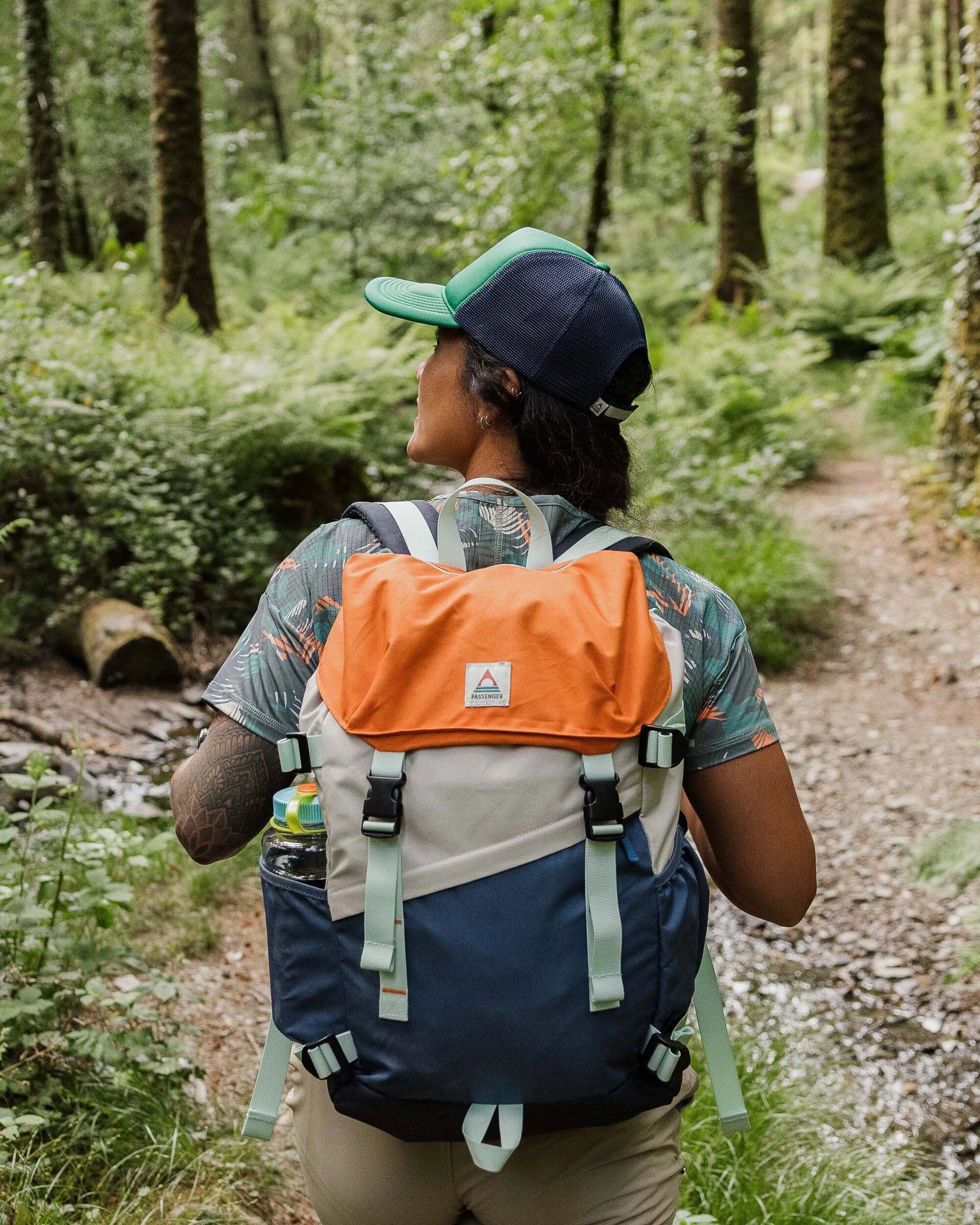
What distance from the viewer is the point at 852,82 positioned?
12.0 meters

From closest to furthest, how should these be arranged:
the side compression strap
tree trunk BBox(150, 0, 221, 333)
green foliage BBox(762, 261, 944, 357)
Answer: the side compression strap
tree trunk BBox(150, 0, 221, 333)
green foliage BBox(762, 261, 944, 357)

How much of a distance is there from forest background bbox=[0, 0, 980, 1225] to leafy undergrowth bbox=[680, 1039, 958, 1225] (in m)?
0.01

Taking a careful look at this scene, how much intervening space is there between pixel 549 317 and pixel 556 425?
149 millimetres

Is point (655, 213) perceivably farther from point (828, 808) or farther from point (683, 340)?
point (828, 808)

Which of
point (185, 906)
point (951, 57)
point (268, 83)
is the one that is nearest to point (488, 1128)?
point (185, 906)

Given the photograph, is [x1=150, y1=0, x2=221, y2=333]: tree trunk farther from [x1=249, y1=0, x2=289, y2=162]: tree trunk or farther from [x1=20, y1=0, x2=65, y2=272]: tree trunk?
[x1=249, y1=0, x2=289, y2=162]: tree trunk

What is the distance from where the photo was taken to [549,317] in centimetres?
148

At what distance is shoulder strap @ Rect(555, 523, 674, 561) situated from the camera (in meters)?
1.45

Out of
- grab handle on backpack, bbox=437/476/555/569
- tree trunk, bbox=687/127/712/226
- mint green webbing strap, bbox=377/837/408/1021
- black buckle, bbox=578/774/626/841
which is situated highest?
grab handle on backpack, bbox=437/476/555/569

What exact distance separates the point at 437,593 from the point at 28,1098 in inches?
74.8

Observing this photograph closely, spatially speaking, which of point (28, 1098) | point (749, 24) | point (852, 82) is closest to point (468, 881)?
point (28, 1098)

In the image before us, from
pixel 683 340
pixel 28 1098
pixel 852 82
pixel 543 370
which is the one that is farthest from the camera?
pixel 852 82

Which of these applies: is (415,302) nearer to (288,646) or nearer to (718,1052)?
(288,646)

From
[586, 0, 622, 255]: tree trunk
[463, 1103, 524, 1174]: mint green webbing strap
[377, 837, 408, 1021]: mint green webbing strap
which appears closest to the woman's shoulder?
[377, 837, 408, 1021]: mint green webbing strap
